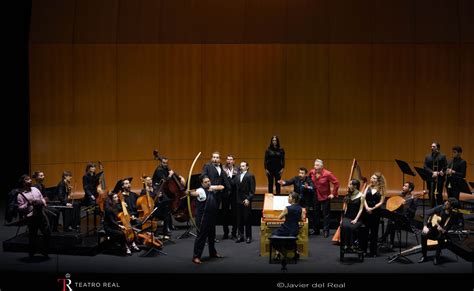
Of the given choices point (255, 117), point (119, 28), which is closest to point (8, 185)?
point (119, 28)

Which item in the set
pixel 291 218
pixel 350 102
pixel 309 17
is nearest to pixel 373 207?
pixel 291 218

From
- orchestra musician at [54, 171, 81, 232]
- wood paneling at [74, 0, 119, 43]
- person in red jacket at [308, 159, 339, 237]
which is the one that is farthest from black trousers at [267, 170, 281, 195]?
wood paneling at [74, 0, 119, 43]

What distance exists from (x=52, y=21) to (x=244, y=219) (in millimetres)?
7606

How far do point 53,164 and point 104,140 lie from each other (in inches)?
54.9

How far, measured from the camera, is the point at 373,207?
12648mm

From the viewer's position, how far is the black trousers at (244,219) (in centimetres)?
1385

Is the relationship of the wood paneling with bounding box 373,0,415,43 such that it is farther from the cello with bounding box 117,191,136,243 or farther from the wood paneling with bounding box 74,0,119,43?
the cello with bounding box 117,191,136,243

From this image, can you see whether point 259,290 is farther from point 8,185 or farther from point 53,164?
point 8,185

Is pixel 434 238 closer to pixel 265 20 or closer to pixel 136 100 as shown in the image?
pixel 265 20

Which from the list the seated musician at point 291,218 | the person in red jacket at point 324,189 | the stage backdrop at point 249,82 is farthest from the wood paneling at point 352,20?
the seated musician at point 291,218

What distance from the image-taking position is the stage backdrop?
17922 mm

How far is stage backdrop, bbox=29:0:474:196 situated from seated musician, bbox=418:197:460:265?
19.1ft

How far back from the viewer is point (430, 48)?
1806cm

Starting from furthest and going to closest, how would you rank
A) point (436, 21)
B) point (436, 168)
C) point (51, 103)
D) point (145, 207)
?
point (436, 21)
point (51, 103)
point (436, 168)
point (145, 207)
